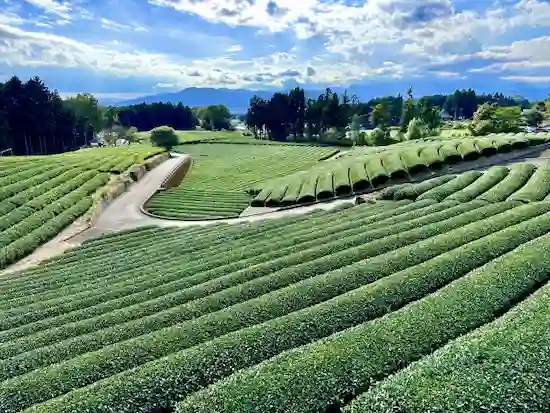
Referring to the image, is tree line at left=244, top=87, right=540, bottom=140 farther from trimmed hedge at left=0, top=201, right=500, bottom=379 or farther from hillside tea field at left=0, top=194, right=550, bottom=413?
trimmed hedge at left=0, top=201, right=500, bottom=379

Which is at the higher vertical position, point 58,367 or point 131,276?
point 58,367

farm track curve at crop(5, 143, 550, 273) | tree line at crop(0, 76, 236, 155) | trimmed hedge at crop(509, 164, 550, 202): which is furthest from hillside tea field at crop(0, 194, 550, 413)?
tree line at crop(0, 76, 236, 155)

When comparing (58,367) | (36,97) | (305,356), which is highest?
(36,97)

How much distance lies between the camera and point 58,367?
551 inches

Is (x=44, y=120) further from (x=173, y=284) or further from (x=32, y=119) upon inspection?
(x=173, y=284)

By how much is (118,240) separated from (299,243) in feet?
61.6

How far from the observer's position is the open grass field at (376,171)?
51844mm

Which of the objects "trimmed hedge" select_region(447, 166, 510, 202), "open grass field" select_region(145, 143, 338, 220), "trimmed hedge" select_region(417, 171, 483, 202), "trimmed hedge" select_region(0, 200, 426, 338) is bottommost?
"open grass field" select_region(145, 143, 338, 220)

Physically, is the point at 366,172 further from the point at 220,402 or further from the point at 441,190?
the point at 220,402

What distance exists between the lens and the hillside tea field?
11.3 metres

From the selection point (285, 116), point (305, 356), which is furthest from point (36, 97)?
point (305, 356)

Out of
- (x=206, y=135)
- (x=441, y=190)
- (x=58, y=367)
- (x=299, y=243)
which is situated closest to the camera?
(x=58, y=367)

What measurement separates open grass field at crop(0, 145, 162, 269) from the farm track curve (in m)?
1.04

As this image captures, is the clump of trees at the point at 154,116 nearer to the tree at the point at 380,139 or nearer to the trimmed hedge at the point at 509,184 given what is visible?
the tree at the point at 380,139
